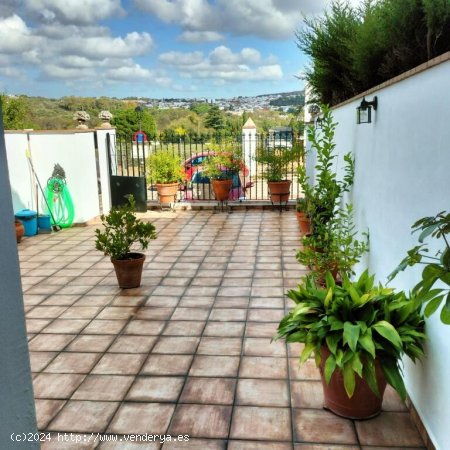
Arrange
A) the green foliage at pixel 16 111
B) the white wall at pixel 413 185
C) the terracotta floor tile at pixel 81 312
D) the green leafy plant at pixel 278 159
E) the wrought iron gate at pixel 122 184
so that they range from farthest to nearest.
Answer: the green foliage at pixel 16 111
the wrought iron gate at pixel 122 184
the green leafy plant at pixel 278 159
the terracotta floor tile at pixel 81 312
the white wall at pixel 413 185

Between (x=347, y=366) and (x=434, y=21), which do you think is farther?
(x=434, y=21)

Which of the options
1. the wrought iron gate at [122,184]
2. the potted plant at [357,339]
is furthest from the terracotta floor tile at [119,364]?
the wrought iron gate at [122,184]

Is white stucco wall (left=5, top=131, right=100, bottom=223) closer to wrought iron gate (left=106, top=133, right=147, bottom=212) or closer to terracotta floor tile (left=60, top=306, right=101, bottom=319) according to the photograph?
wrought iron gate (left=106, top=133, right=147, bottom=212)

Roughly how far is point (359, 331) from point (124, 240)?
2756 mm

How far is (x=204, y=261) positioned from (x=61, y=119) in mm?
9055

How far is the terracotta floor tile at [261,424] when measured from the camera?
2.21 meters

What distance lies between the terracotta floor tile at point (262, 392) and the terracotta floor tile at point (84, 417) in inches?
28.0

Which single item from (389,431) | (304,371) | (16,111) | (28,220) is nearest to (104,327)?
(304,371)

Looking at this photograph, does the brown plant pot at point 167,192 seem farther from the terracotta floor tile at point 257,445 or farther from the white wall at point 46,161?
the terracotta floor tile at point 257,445

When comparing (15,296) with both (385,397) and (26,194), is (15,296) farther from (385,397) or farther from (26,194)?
(26,194)

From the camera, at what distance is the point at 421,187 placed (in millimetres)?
2189

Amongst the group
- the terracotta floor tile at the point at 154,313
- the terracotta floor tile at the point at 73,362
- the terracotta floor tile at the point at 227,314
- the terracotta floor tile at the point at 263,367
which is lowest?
the terracotta floor tile at the point at 263,367

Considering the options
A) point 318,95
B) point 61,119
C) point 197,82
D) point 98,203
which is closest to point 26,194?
point 98,203

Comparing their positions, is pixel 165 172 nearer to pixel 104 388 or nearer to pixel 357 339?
pixel 104 388
